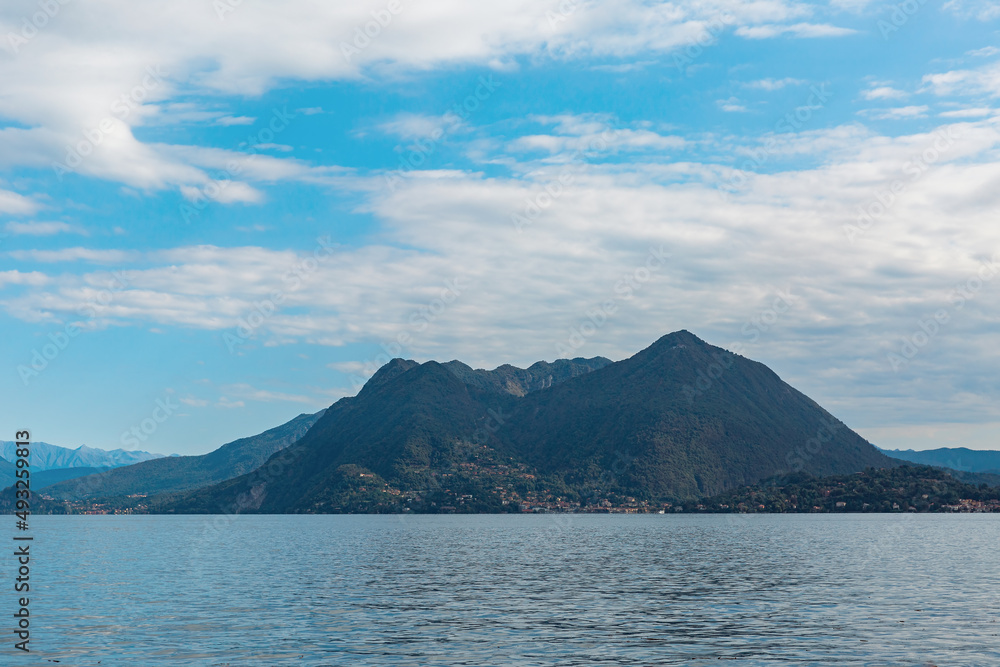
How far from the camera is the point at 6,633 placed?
5862 centimetres

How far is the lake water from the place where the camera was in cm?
5022

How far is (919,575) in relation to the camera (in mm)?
97062

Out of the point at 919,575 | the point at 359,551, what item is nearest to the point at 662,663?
the point at 919,575

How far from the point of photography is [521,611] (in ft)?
223

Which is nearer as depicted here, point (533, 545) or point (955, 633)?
point (955, 633)

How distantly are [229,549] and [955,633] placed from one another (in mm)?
137430

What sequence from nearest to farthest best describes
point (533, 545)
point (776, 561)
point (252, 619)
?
point (252, 619) → point (776, 561) → point (533, 545)

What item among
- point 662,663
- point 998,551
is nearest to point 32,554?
point 662,663

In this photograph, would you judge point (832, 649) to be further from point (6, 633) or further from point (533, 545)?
point (533, 545)

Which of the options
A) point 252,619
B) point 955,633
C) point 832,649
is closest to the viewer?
point 832,649

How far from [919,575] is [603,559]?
A: 147 ft

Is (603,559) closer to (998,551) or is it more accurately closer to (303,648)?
(998,551)

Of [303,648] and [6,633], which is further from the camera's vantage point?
[6,633]

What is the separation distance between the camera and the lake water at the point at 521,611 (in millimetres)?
50219
